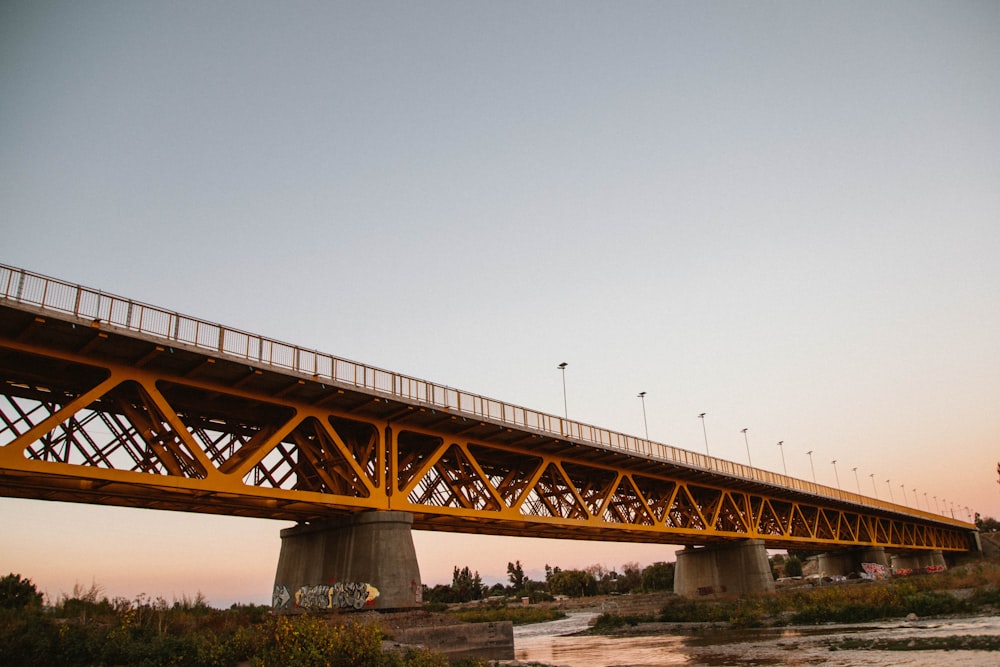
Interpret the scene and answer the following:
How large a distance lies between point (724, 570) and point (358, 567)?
43.1 metres

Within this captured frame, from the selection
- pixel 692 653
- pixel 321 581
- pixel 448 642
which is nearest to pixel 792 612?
pixel 692 653

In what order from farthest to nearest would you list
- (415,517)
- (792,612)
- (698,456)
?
(698,456)
(792,612)
(415,517)

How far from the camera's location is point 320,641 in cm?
1689

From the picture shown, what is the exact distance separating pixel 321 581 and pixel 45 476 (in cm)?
1302

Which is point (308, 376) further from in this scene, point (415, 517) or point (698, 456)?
point (698, 456)

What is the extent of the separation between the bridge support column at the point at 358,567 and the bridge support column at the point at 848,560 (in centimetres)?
7677

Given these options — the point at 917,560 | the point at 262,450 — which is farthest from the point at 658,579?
the point at 262,450

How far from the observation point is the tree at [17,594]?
79.3 feet

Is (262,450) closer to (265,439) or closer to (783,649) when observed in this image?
(265,439)

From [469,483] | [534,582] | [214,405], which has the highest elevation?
[214,405]

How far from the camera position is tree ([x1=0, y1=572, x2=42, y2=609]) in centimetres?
2418

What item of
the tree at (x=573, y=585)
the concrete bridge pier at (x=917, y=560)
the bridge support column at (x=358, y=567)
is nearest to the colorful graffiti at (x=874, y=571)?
the concrete bridge pier at (x=917, y=560)

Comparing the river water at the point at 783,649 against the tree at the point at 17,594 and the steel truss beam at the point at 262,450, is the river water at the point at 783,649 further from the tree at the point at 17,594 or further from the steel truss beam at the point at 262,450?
the tree at the point at 17,594

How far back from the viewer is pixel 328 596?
30.3 m
